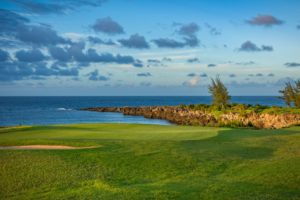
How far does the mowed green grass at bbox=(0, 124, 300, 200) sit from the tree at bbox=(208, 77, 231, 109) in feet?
186

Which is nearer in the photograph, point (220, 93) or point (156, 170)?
point (156, 170)

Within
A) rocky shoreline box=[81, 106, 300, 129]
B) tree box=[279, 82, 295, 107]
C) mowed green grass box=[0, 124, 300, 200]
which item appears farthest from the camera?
tree box=[279, 82, 295, 107]

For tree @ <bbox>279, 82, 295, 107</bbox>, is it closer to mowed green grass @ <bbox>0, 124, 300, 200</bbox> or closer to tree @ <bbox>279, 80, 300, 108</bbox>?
tree @ <bbox>279, 80, 300, 108</bbox>

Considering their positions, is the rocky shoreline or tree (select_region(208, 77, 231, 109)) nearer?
the rocky shoreline

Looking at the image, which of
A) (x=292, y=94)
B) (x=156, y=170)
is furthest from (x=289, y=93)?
(x=156, y=170)

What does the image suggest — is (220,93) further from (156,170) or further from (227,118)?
(156,170)

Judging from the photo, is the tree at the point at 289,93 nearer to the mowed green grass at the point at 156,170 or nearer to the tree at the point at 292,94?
the tree at the point at 292,94

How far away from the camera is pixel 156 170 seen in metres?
17.6

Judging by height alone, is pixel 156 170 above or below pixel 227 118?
below

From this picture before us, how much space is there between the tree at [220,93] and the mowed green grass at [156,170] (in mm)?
56807

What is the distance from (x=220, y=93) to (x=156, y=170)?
216 ft

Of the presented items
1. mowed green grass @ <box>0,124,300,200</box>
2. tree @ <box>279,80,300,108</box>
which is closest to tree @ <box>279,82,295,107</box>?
tree @ <box>279,80,300,108</box>

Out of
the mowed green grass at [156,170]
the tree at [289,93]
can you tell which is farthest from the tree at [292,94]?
the mowed green grass at [156,170]

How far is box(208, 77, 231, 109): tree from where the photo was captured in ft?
267
